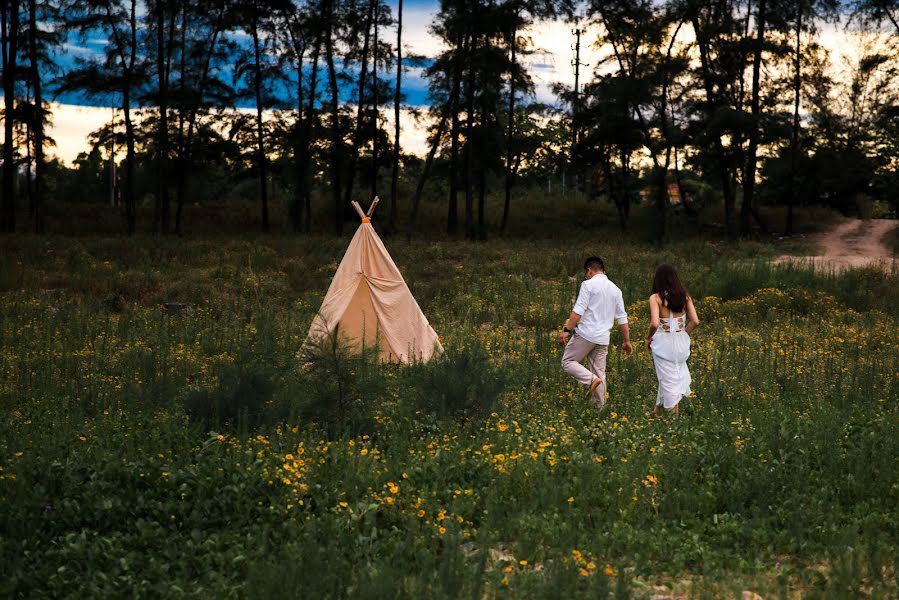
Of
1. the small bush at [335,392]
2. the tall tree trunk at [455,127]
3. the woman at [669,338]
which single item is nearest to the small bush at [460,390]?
the small bush at [335,392]

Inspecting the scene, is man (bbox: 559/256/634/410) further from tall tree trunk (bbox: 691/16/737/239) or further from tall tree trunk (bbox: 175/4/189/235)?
tall tree trunk (bbox: 175/4/189/235)

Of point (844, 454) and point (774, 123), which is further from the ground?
point (774, 123)

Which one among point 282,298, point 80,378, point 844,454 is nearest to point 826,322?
point 844,454

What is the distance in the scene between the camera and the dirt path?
30.7 metres

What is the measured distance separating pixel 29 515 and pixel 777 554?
5147mm

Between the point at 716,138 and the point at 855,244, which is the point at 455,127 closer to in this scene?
the point at 716,138

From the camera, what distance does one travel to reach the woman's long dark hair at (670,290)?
31.6 feet

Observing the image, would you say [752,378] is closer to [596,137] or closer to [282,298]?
[282,298]

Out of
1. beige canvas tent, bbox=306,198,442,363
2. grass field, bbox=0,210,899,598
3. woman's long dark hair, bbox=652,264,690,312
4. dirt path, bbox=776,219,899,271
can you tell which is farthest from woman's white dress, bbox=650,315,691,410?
dirt path, bbox=776,219,899,271

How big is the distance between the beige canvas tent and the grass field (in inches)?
33.5

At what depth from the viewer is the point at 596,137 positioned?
1531 inches

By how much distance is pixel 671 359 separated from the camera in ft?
31.7

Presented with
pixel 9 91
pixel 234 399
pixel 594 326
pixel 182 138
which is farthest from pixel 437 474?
pixel 182 138

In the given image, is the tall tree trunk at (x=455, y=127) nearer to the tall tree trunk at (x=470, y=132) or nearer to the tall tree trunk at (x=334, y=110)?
the tall tree trunk at (x=470, y=132)
